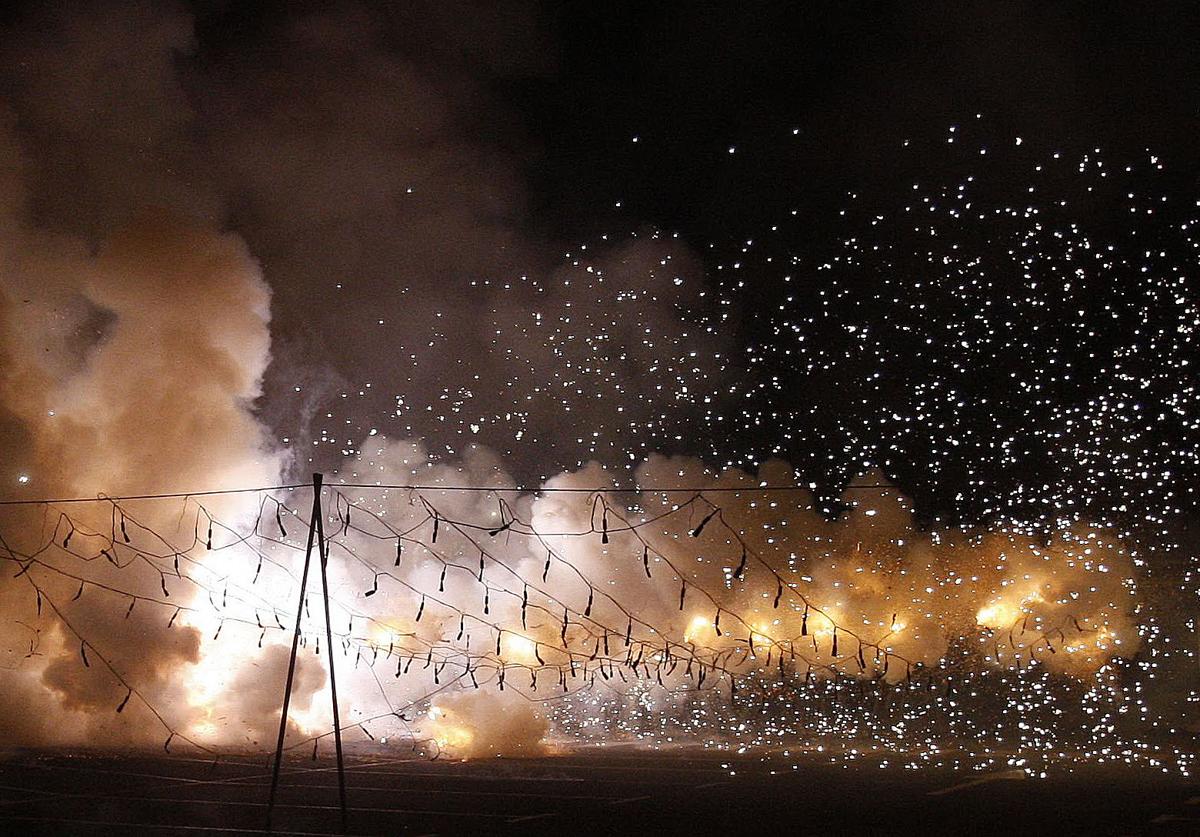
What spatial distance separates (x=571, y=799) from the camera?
13305 mm

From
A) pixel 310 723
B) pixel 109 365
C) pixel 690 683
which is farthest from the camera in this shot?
pixel 690 683

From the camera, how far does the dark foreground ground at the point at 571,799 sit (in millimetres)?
10844

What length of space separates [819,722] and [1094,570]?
714cm

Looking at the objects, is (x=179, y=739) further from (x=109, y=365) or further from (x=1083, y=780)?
A: (x=1083, y=780)

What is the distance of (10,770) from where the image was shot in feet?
51.4

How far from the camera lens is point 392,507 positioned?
26578 mm

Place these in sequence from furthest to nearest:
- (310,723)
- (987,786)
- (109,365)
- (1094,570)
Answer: (310,723)
(109,365)
(1094,570)
(987,786)

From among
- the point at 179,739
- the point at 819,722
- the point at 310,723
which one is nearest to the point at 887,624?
the point at 819,722

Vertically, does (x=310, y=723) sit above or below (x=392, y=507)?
below

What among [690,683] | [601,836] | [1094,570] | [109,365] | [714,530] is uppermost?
[109,365]

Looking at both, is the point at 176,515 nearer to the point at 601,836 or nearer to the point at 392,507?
the point at 392,507

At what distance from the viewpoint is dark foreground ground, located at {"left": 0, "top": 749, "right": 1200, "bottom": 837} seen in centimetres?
1084

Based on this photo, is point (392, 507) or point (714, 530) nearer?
point (714, 530)

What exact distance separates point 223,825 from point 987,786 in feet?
34.0
